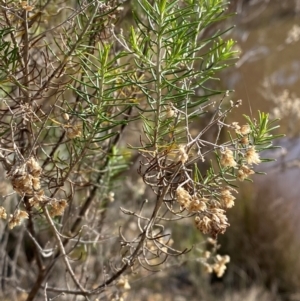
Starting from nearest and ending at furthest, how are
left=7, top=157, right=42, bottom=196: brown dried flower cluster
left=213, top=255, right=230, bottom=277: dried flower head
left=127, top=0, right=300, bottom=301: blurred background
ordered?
left=7, top=157, right=42, bottom=196: brown dried flower cluster → left=213, top=255, right=230, bottom=277: dried flower head → left=127, top=0, right=300, bottom=301: blurred background

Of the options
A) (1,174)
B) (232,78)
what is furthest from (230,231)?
(1,174)

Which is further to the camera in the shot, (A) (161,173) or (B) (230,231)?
(B) (230,231)

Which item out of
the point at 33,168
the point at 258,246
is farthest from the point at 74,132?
the point at 258,246

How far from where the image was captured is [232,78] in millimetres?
2980

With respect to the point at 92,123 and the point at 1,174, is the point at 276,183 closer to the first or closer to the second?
the point at 1,174

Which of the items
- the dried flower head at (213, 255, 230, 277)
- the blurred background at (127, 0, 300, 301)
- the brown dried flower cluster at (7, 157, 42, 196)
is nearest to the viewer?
the brown dried flower cluster at (7, 157, 42, 196)

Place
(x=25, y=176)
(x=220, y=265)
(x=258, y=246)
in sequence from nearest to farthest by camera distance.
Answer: (x=25, y=176) → (x=220, y=265) → (x=258, y=246)

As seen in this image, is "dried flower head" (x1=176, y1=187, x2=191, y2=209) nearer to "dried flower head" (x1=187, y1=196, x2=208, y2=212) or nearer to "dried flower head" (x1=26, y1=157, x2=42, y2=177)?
"dried flower head" (x1=187, y1=196, x2=208, y2=212)

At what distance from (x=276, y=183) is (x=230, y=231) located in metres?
0.36

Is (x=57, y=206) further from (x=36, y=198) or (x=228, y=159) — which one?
(x=228, y=159)

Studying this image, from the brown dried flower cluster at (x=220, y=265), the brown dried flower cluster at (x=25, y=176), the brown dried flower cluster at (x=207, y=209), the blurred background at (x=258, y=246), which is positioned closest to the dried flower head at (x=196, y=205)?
the brown dried flower cluster at (x=207, y=209)

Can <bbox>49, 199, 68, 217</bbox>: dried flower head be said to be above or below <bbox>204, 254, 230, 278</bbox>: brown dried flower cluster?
above

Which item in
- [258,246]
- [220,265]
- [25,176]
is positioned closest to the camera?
[25,176]

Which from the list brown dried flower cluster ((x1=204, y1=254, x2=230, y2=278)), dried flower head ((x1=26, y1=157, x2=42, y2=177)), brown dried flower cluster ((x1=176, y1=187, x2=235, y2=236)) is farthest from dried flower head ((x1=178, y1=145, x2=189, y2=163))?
brown dried flower cluster ((x1=204, y1=254, x2=230, y2=278))
